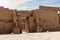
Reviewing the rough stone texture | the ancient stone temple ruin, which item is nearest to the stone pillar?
the ancient stone temple ruin

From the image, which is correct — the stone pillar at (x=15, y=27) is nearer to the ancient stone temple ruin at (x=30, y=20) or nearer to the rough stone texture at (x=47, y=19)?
the ancient stone temple ruin at (x=30, y=20)

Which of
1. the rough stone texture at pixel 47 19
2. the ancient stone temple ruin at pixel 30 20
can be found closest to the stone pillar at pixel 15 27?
the ancient stone temple ruin at pixel 30 20

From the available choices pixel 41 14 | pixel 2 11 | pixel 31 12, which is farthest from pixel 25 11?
pixel 2 11

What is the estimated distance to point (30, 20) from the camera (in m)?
19.6

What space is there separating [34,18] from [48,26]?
244 centimetres

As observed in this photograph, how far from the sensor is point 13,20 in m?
18.1

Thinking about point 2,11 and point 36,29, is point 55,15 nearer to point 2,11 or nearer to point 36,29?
point 36,29

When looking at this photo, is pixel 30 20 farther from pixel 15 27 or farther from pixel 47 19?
pixel 15 27

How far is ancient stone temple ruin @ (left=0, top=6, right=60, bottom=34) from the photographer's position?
17.7 metres

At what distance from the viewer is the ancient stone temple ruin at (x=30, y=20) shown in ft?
58.0

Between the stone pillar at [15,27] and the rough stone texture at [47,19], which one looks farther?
the rough stone texture at [47,19]

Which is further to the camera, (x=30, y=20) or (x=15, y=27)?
(x=30, y=20)

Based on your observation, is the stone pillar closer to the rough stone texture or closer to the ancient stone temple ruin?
the ancient stone temple ruin

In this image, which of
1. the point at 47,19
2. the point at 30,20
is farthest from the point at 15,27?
the point at 47,19
